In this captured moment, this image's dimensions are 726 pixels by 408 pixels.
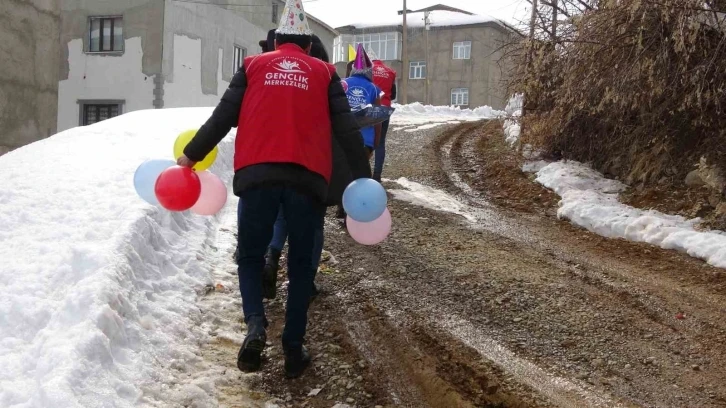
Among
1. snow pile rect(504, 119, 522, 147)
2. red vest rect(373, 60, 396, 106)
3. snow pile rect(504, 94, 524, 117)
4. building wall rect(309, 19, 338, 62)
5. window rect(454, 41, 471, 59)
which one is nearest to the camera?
red vest rect(373, 60, 396, 106)

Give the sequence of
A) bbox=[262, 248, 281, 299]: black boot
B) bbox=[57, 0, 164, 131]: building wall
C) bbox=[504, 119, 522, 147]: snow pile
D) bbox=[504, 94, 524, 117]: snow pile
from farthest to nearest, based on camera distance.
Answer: bbox=[57, 0, 164, 131]: building wall
bbox=[504, 119, 522, 147]: snow pile
bbox=[504, 94, 524, 117]: snow pile
bbox=[262, 248, 281, 299]: black boot

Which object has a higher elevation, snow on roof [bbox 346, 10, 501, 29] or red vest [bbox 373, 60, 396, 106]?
snow on roof [bbox 346, 10, 501, 29]

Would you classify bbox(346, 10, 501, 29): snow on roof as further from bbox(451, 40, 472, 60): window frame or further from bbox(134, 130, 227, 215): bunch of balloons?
bbox(134, 130, 227, 215): bunch of balloons

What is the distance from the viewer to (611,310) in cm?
452

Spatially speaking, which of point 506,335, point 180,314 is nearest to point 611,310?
point 506,335

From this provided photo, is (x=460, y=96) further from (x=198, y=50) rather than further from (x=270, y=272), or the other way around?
(x=270, y=272)

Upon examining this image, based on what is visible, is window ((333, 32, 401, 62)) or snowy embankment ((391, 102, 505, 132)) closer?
snowy embankment ((391, 102, 505, 132))

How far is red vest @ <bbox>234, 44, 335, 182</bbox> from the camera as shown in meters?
3.26

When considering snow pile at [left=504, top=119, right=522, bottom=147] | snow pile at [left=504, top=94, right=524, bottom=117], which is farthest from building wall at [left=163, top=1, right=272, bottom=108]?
snow pile at [left=504, top=94, right=524, bottom=117]

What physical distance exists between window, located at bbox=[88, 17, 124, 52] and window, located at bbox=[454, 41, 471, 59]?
3033cm

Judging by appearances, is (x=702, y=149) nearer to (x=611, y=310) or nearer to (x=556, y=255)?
(x=556, y=255)

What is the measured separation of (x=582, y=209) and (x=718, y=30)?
2.39m

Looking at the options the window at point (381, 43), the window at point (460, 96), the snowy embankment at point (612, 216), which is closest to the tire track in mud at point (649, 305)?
the snowy embankment at point (612, 216)

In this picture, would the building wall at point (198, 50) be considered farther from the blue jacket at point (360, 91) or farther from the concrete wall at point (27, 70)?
the blue jacket at point (360, 91)
